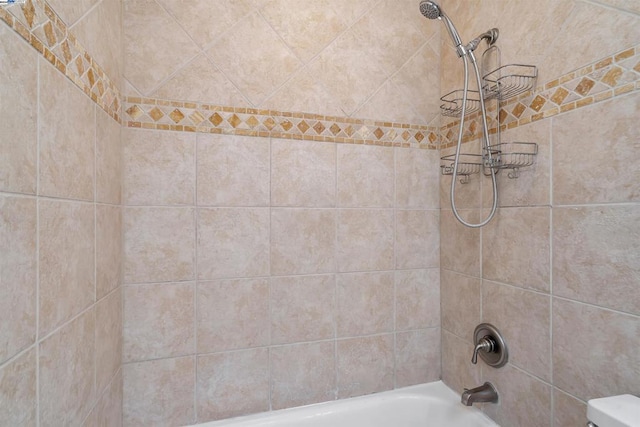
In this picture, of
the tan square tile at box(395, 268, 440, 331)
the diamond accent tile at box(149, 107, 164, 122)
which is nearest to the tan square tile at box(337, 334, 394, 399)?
the tan square tile at box(395, 268, 440, 331)

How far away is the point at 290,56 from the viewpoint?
51.7 inches

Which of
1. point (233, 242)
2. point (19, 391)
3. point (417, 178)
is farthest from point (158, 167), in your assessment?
point (417, 178)

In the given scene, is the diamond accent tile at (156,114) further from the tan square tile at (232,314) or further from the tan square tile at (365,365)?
the tan square tile at (365,365)

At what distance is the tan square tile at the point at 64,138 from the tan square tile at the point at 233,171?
0.39 metres

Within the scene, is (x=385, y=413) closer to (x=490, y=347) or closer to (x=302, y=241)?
(x=490, y=347)

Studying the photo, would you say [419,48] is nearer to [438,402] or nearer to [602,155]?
[602,155]

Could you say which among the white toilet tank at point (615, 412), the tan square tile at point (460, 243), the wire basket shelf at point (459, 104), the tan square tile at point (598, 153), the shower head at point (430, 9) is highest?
the shower head at point (430, 9)

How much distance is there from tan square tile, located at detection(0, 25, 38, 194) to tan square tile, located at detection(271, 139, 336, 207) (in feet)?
2.57

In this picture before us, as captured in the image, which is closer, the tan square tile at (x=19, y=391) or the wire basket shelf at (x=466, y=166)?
the tan square tile at (x=19, y=391)

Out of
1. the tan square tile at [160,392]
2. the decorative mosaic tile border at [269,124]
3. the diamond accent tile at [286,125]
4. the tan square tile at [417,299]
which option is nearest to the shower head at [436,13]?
the decorative mosaic tile border at [269,124]

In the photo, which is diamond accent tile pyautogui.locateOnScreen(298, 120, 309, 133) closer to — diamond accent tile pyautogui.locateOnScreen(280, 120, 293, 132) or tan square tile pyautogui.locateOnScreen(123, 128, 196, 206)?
diamond accent tile pyautogui.locateOnScreen(280, 120, 293, 132)

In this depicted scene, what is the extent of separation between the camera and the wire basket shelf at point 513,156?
1046 mm

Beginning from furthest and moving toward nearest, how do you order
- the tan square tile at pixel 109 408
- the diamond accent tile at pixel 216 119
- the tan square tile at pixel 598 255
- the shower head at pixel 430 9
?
the diamond accent tile at pixel 216 119, the shower head at pixel 430 9, the tan square tile at pixel 109 408, the tan square tile at pixel 598 255

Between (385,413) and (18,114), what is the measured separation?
5.12ft
